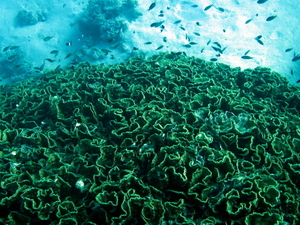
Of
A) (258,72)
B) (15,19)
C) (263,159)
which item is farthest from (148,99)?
(15,19)

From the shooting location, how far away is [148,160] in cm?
349

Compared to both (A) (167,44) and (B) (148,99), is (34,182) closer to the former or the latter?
(B) (148,99)

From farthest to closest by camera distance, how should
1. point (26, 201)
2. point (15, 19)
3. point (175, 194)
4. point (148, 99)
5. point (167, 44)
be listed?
point (15, 19), point (167, 44), point (148, 99), point (175, 194), point (26, 201)

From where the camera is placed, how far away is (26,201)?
2.80 meters

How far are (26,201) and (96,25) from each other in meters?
17.2

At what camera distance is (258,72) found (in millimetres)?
7609

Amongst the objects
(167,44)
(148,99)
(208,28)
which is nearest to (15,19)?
(167,44)

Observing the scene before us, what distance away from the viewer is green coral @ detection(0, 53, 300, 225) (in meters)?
2.75

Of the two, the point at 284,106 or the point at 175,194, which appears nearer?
the point at 175,194

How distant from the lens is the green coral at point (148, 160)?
2752 millimetres

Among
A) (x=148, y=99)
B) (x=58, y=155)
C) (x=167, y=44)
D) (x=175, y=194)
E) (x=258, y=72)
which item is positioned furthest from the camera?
(x=167, y=44)

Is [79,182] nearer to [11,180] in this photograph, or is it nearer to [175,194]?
[11,180]

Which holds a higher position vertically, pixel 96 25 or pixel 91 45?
pixel 96 25

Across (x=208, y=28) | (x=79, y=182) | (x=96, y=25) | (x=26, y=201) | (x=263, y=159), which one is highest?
(x=26, y=201)
